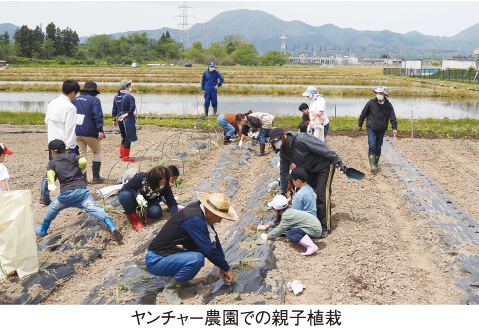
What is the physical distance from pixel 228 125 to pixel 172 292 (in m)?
7.00

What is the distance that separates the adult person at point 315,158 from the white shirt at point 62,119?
3.09 meters

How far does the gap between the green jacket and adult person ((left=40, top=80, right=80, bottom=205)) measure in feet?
11.3

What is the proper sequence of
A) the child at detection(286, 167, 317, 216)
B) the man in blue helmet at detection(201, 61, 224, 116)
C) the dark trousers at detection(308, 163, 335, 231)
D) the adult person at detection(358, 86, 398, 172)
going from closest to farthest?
the child at detection(286, 167, 317, 216), the dark trousers at detection(308, 163, 335, 231), the adult person at detection(358, 86, 398, 172), the man in blue helmet at detection(201, 61, 224, 116)

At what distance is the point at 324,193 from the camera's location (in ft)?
17.0

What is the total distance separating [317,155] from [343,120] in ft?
30.5

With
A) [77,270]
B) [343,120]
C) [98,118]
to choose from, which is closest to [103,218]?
[77,270]

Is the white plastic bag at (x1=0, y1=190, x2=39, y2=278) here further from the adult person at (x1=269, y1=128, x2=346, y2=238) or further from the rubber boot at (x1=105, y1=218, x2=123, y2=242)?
the adult person at (x1=269, y1=128, x2=346, y2=238)

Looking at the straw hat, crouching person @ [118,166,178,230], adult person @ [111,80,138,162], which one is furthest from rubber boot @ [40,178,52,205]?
the straw hat

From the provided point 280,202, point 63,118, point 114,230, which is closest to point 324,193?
point 280,202

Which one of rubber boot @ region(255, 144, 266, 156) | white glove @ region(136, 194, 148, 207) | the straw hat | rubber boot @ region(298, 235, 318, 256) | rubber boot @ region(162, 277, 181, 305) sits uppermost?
the straw hat

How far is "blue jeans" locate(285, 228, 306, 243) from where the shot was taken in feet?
15.7

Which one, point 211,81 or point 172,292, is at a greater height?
point 211,81

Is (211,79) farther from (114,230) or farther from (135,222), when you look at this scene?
(114,230)

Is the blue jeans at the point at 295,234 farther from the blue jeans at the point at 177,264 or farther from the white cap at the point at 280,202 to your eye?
the blue jeans at the point at 177,264
